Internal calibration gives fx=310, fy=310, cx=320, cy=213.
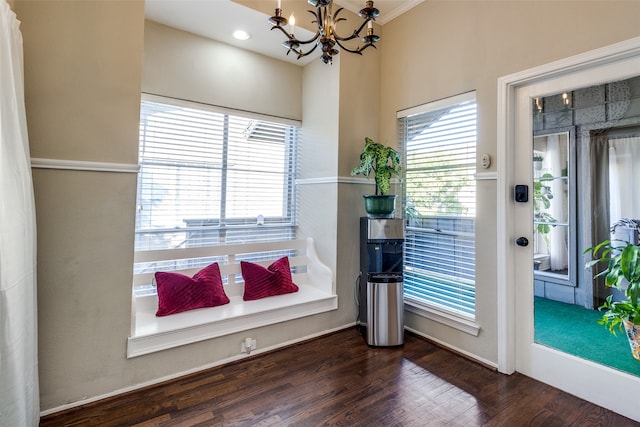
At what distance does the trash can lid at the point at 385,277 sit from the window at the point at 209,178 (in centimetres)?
118

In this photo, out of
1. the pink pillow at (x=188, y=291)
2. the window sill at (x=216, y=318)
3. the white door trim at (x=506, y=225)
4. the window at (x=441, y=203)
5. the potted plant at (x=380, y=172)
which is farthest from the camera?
the potted plant at (x=380, y=172)

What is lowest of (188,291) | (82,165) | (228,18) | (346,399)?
(346,399)

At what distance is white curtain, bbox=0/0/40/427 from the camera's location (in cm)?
129

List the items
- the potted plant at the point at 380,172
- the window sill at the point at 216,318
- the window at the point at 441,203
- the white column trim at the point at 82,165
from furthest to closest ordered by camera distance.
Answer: the potted plant at the point at 380,172, the window at the point at 441,203, the window sill at the point at 216,318, the white column trim at the point at 82,165

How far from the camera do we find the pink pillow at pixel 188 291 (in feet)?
7.80

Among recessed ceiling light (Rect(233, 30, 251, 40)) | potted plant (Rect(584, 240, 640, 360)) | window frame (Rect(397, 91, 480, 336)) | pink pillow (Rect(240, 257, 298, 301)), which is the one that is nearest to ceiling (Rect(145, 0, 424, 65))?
recessed ceiling light (Rect(233, 30, 251, 40))

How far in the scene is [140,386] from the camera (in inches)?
79.5

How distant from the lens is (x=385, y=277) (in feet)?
8.70

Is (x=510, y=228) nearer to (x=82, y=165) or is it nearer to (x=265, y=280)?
(x=265, y=280)

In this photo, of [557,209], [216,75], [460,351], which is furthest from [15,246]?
[557,209]

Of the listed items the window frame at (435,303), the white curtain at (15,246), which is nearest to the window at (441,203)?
the window frame at (435,303)

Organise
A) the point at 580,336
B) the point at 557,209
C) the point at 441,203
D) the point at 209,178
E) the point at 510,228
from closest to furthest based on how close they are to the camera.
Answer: the point at 580,336
the point at 557,209
the point at 510,228
the point at 441,203
the point at 209,178

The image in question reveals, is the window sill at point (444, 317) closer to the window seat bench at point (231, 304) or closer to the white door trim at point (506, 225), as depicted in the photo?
the white door trim at point (506, 225)

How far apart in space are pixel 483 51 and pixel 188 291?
2.95 meters
